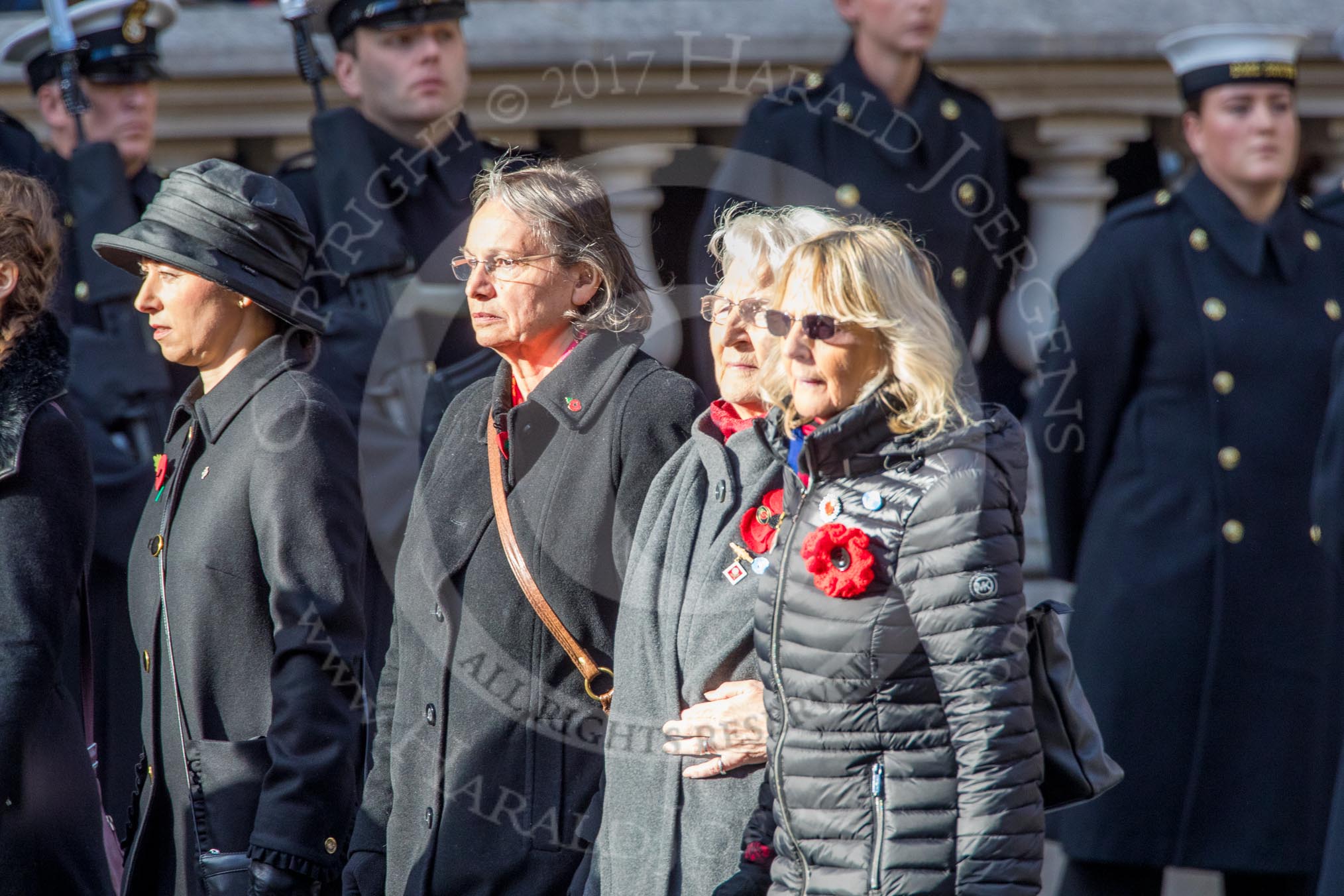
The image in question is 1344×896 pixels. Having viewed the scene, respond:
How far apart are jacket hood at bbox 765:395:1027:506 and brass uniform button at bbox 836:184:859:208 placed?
1847mm

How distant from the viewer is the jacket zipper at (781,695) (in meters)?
2.74

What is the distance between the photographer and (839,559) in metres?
2.70

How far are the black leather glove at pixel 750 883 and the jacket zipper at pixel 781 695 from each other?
10 centimetres

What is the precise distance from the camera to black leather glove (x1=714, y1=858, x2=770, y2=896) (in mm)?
2824

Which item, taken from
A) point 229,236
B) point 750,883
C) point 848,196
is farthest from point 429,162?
point 750,883

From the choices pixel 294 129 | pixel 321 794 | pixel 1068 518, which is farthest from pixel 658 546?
pixel 294 129

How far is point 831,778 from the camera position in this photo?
2.70 m

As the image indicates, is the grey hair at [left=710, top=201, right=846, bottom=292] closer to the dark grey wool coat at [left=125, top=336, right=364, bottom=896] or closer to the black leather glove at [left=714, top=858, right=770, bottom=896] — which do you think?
the dark grey wool coat at [left=125, top=336, right=364, bottom=896]

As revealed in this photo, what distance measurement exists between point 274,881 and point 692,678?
2.38 feet

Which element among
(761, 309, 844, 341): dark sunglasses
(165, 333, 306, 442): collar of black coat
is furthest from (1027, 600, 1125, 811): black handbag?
(165, 333, 306, 442): collar of black coat

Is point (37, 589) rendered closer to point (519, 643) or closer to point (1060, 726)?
point (519, 643)

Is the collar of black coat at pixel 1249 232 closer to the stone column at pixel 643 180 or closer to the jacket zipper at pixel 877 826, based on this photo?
the stone column at pixel 643 180

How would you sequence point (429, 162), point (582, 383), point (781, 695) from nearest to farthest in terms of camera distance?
point (781, 695) → point (582, 383) → point (429, 162)

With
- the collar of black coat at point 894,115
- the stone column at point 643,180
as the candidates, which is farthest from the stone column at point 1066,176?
the collar of black coat at point 894,115
